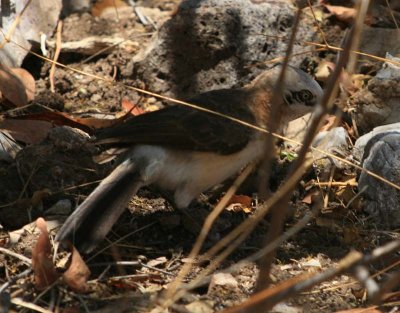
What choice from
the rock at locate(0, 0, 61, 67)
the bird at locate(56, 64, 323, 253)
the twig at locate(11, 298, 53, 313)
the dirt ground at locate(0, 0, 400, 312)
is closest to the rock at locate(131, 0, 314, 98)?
the dirt ground at locate(0, 0, 400, 312)

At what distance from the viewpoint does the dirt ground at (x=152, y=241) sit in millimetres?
4172

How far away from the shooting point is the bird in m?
4.59

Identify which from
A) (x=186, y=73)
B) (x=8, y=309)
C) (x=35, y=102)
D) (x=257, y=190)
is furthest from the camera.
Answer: (x=186, y=73)

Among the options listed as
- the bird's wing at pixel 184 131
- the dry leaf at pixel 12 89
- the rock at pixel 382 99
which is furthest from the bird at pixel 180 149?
the dry leaf at pixel 12 89

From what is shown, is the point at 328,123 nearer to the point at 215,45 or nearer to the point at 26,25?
the point at 215,45

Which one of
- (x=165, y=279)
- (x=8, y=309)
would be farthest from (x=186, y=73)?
(x=8, y=309)

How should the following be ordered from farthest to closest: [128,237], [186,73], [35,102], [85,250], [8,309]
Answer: [186,73], [35,102], [128,237], [85,250], [8,309]

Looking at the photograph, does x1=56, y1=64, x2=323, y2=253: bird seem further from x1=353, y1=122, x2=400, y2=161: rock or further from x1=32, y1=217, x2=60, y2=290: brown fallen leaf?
x1=353, y1=122, x2=400, y2=161: rock

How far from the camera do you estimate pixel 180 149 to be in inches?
190

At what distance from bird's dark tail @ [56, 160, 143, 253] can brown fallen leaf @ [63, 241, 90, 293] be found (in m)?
0.06

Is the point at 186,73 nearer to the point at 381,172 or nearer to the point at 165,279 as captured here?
the point at 381,172

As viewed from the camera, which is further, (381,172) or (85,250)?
(381,172)

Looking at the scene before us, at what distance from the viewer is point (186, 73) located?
6.47 meters

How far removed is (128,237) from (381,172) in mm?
1775
